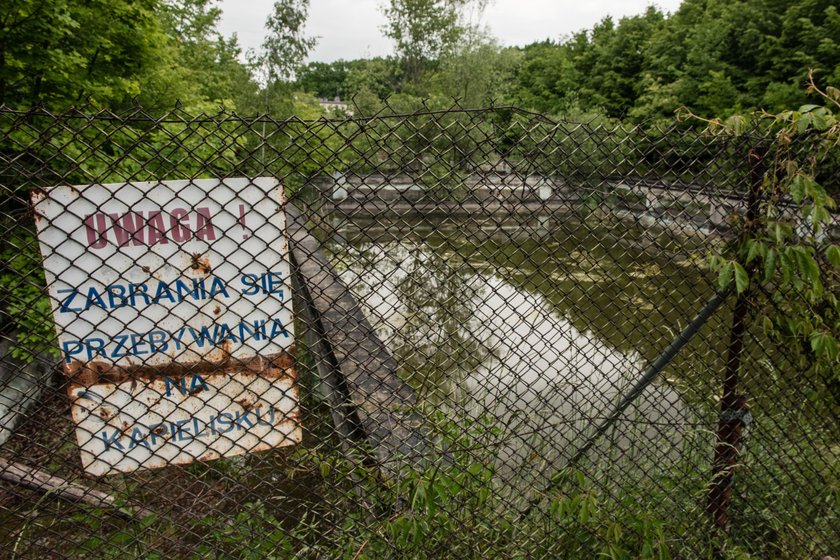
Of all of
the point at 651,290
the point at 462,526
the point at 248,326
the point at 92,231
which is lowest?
the point at 651,290

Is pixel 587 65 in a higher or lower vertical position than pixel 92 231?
higher

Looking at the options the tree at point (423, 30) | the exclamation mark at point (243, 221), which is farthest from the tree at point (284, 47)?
the exclamation mark at point (243, 221)

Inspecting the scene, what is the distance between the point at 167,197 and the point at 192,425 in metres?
0.76

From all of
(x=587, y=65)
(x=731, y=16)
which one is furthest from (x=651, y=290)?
(x=587, y=65)

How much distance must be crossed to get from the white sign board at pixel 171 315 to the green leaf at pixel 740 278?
1.70 meters

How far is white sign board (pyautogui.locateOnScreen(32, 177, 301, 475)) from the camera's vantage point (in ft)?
4.85

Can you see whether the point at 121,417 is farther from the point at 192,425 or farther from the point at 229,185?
the point at 229,185

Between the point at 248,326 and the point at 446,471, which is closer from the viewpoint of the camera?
the point at 248,326

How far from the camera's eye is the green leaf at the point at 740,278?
1987 mm

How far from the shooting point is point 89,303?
151cm

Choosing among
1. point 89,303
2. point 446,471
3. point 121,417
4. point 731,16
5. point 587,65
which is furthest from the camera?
point 587,65

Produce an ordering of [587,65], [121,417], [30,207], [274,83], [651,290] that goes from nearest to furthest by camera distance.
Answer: [30,207] → [121,417] → [651,290] → [274,83] → [587,65]

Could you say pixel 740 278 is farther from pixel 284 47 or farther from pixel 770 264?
pixel 284 47

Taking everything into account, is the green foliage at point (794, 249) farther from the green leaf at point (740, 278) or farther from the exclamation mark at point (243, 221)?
the exclamation mark at point (243, 221)
